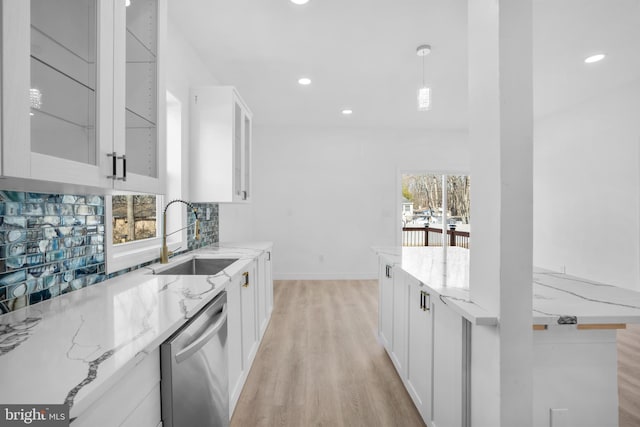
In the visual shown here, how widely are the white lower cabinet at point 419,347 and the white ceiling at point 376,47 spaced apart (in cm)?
203

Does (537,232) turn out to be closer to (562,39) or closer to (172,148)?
(562,39)

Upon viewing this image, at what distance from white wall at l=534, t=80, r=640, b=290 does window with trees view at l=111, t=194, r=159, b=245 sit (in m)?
5.23

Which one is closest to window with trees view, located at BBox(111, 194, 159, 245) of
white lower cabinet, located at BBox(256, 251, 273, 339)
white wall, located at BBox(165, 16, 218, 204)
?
white wall, located at BBox(165, 16, 218, 204)

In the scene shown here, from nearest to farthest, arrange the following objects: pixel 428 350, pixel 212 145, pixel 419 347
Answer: pixel 428 350
pixel 419 347
pixel 212 145

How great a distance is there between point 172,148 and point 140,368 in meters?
2.08

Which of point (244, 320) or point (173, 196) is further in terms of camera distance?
point (173, 196)

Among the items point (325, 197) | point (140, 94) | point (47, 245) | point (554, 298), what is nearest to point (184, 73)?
point (140, 94)

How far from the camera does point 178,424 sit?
987 mm

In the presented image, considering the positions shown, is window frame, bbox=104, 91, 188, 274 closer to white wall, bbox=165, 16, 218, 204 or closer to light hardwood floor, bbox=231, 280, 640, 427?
white wall, bbox=165, 16, 218, 204

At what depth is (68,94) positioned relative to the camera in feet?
3.29

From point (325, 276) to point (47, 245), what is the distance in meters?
4.52

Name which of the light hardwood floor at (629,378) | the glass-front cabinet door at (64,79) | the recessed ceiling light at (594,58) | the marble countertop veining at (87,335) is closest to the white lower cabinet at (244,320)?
the marble countertop veining at (87,335)

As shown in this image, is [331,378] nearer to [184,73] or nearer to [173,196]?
[173,196]

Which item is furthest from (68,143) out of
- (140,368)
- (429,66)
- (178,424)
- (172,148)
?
(429,66)
